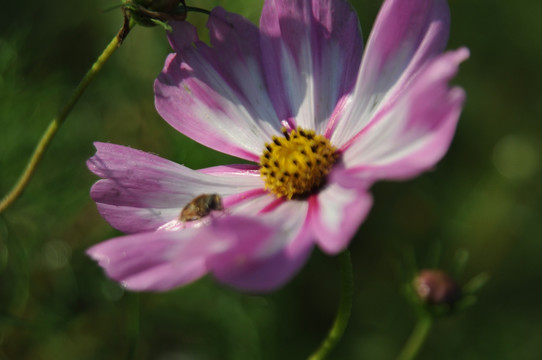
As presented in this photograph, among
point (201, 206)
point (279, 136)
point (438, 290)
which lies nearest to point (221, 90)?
point (279, 136)

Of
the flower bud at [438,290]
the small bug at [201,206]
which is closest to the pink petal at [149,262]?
the small bug at [201,206]

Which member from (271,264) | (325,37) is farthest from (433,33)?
(271,264)

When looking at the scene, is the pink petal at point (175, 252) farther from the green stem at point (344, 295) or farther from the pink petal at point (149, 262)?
the green stem at point (344, 295)

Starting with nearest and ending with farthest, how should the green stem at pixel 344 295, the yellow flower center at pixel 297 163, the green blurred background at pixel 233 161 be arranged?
the green stem at pixel 344 295 < the yellow flower center at pixel 297 163 < the green blurred background at pixel 233 161

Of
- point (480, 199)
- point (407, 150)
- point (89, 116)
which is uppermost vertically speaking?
point (407, 150)

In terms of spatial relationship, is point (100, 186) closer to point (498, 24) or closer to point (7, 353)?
point (7, 353)

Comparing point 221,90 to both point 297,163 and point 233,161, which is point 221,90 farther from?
point 233,161
